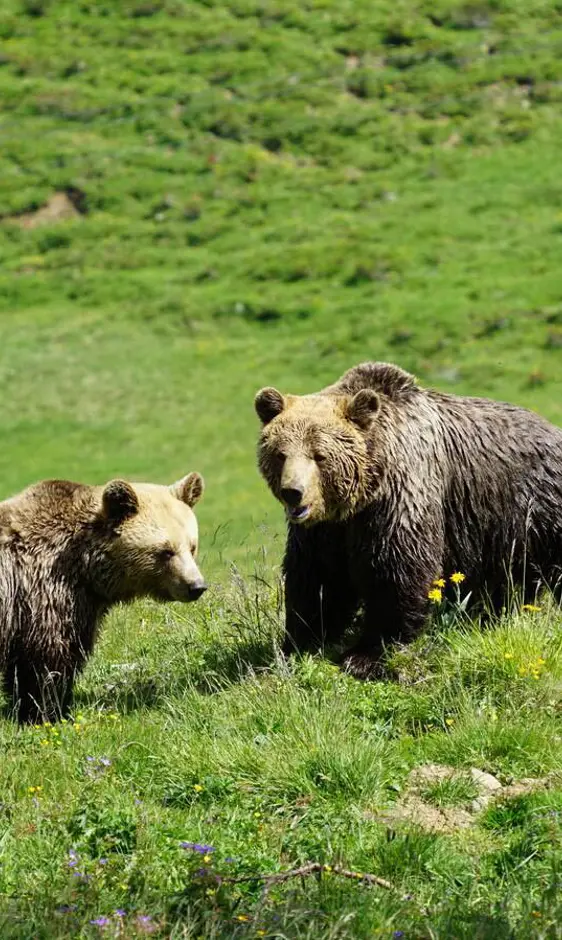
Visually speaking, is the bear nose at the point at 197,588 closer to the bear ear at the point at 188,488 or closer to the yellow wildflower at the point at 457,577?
the bear ear at the point at 188,488

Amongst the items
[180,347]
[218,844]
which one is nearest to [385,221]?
[180,347]

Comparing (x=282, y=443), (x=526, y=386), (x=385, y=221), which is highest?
(x=282, y=443)

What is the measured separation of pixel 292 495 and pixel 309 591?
85 centimetres

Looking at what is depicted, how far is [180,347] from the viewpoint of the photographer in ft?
95.6

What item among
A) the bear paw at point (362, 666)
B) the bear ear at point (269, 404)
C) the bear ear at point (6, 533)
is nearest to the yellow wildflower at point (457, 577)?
the bear paw at point (362, 666)

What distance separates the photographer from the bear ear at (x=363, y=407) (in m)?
7.98

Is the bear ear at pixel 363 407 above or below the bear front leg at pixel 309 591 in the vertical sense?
above

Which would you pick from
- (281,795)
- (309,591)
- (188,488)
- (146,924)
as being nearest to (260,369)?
(188,488)

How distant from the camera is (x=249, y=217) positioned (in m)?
33.1

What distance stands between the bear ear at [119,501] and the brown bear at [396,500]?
2.38 feet

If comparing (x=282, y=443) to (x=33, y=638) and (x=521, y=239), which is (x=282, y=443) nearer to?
(x=33, y=638)

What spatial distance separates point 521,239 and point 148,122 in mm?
10436

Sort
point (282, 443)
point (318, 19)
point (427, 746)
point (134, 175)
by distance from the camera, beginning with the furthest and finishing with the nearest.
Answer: point (318, 19) → point (134, 175) → point (282, 443) → point (427, 746)

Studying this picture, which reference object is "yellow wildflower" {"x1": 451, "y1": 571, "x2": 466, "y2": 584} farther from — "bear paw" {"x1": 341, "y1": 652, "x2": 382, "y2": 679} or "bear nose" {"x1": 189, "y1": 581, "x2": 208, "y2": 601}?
"bear nose" {"x1": 189, "y1": 581, "x2": 208, "y2": 601}
